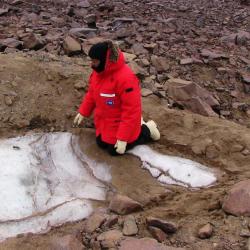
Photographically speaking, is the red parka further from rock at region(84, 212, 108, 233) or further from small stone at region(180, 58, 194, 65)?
small stone at region(180, 58, 194, 65)

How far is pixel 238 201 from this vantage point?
3.97 meters

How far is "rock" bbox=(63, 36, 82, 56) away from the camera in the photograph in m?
6.82

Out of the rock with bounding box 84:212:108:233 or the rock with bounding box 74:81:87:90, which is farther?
the rock with bounding box 74:81:87:90

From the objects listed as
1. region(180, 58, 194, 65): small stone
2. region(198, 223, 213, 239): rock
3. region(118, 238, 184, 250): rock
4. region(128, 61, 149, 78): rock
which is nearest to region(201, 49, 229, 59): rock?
region(180, 58, 194, 65): small stone

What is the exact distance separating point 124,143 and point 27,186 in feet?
3.16

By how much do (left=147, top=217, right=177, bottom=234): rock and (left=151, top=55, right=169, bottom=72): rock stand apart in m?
3.64

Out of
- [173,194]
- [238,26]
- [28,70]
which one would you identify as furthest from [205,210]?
[238,26]

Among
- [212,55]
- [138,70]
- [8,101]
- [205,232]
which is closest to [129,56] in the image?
[138,70]

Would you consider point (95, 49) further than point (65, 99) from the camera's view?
No

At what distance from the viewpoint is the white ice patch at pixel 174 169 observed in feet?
15.4

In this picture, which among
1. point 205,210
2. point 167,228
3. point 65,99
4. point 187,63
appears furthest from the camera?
point 187,63

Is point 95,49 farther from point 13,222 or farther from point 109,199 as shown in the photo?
point 13,222

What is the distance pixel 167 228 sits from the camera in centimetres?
383

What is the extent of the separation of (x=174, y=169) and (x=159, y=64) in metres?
2.73
